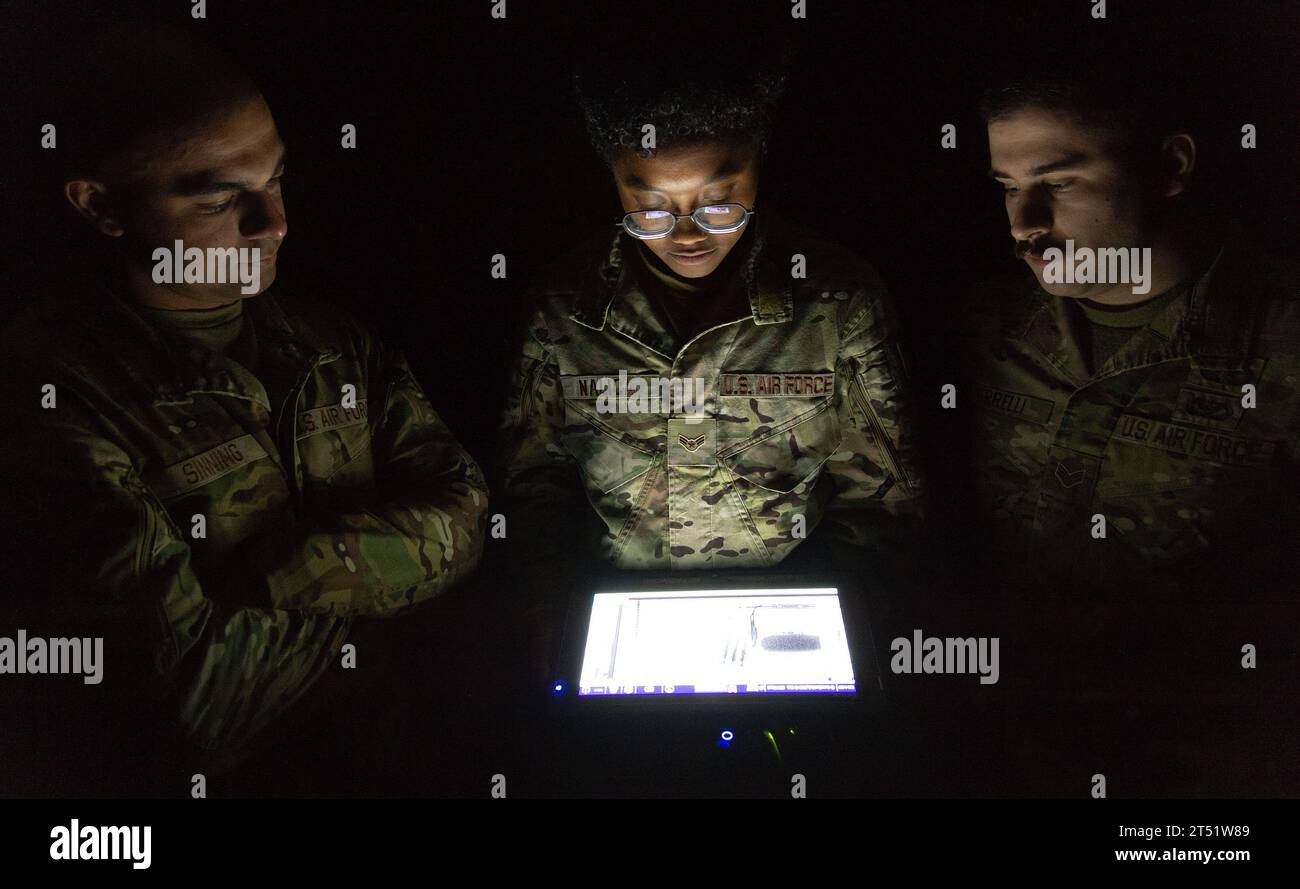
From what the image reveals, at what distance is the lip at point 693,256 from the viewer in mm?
2117

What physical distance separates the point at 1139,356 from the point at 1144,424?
0.16 meters

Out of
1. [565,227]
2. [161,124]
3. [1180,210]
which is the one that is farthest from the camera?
[565,227]

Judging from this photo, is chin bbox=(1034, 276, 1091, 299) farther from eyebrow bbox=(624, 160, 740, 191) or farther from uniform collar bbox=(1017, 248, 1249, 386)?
eyebrow bbox=(624, 160, 740, 191)

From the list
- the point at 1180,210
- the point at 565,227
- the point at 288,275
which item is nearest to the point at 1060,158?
the point at 1180,210

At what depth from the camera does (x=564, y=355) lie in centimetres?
227

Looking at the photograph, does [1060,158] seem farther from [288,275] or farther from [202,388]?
[202,388]

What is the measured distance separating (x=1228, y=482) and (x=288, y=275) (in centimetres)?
221

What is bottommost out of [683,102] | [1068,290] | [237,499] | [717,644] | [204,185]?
[717,644]

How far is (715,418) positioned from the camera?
89.0 inches

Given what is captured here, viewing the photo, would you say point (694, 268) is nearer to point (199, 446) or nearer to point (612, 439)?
point (612, 439)

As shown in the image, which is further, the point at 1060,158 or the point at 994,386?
the point at 994,386

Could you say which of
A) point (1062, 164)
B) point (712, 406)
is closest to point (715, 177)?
point (712, 406)

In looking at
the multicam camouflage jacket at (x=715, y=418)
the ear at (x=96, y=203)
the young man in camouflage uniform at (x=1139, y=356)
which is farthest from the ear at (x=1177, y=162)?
the ear at (x=96, y=203)

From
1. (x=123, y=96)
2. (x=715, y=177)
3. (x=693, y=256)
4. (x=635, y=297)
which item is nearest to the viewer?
(x=123, y=96)
